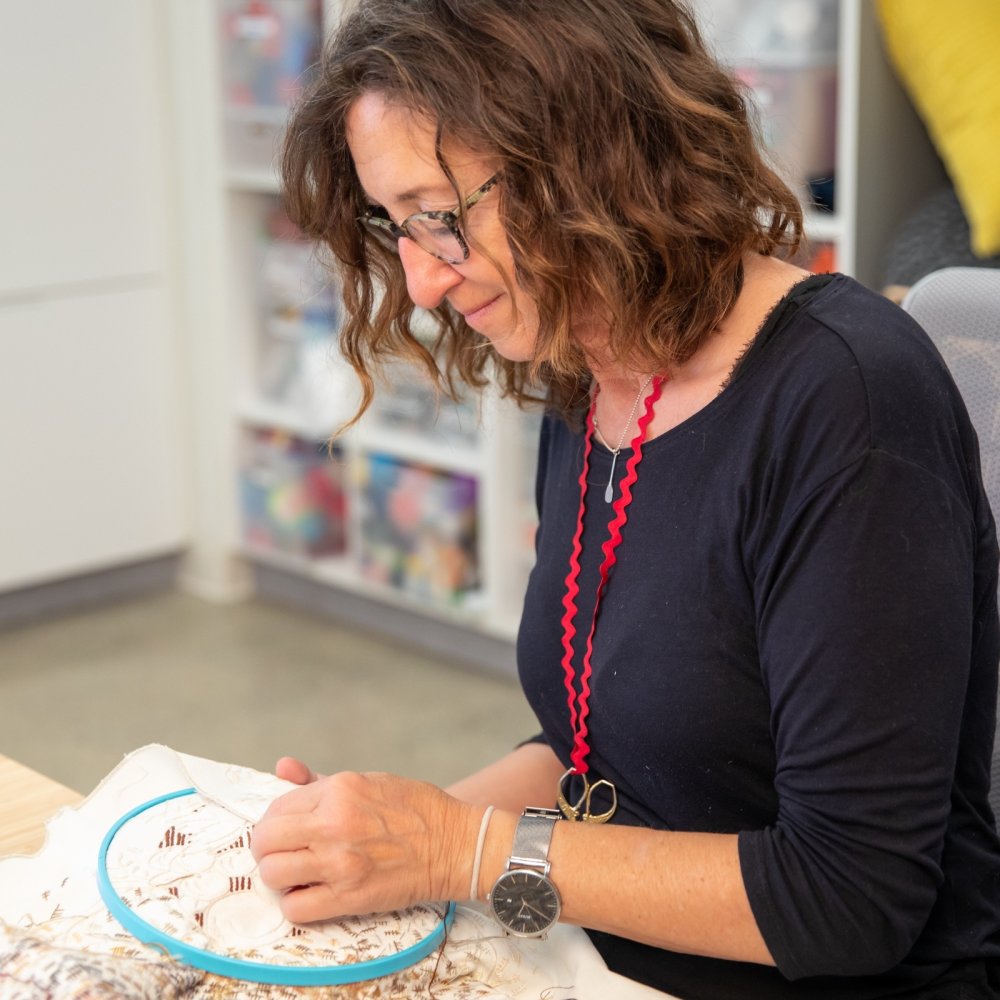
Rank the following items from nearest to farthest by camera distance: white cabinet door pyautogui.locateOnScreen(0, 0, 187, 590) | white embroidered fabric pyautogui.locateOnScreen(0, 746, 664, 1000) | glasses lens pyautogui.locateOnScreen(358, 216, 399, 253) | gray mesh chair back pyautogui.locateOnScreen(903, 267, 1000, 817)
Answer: white embroidered fabric pyautogui.locateOnScreen(0, 746, 664, 1000)
gray mesh chair back pyautogui.locateOnScreen(903, 267, 1000, 817)
glasses lens pyautogui.locateOnScreen(358, 216, 399, 253)
white cabinet door pyautogui.locateOnScreen(0, 0, 187, 590)

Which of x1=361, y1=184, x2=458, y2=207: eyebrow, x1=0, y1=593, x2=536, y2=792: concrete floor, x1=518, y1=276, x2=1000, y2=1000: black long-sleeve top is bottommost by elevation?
x1=0, y1=593, x2=536, y2=792: concrete floor

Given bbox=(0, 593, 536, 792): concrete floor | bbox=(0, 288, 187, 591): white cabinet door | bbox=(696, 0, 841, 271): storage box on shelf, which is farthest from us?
bbox=(0, 288, 187, 591): white cabinet door

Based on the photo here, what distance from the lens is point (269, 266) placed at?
10.5 ft

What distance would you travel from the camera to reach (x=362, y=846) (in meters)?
0.88

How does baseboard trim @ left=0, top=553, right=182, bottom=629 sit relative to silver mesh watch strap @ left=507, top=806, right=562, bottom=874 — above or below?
below

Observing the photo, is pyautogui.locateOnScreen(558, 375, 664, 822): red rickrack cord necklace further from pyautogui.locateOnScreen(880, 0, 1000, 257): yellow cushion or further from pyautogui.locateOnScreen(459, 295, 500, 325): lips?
pyautogui.locateOnScreen(880, 0, 1000, 257): yellow cushion

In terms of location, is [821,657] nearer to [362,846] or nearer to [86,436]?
[362,846]

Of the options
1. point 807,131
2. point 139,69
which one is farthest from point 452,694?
point 139,69

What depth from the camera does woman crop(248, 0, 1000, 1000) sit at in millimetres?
824

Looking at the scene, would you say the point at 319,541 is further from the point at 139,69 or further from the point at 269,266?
the point at 139,69

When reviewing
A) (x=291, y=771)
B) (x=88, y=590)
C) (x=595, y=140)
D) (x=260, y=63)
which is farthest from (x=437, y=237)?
(x=88, y=590)

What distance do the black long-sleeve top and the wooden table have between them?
38 cm

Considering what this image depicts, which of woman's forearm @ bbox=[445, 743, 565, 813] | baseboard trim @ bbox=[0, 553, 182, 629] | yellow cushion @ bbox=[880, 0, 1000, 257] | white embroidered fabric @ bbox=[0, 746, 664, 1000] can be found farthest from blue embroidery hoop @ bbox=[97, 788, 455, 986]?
baseboard trim @ bbox=[0, 553, 182, 629]

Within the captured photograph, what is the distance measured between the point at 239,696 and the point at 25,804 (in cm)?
185
